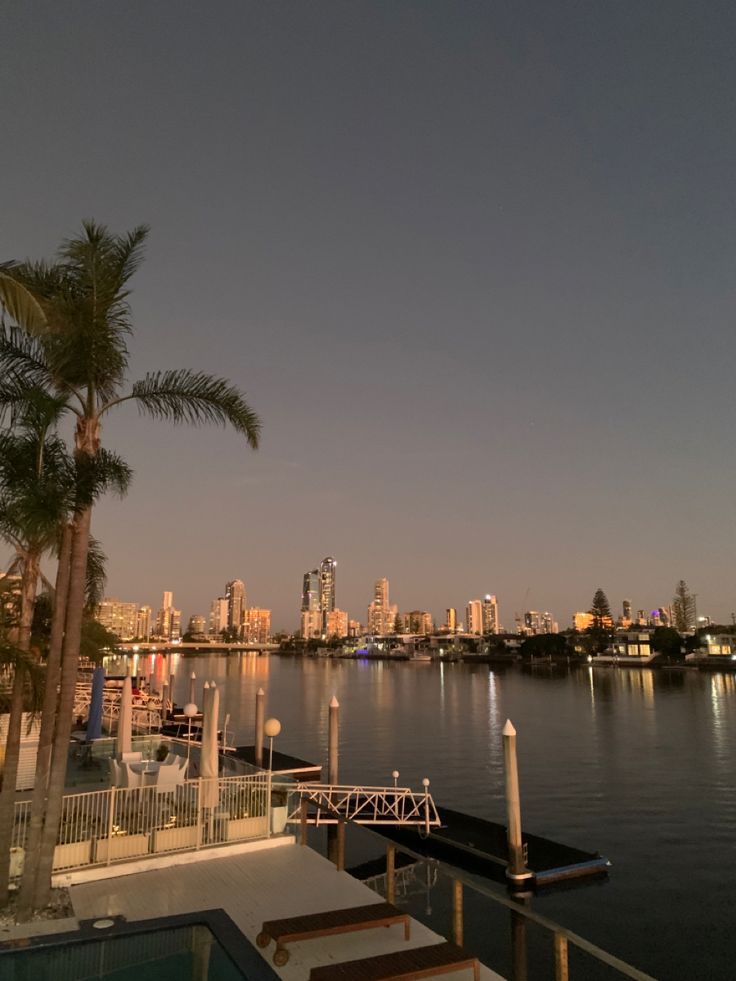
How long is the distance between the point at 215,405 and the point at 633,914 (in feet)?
54.5

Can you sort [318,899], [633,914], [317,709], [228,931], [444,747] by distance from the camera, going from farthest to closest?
[317,709]
[444,747]
[633,914]
[318,899]
[228,931]

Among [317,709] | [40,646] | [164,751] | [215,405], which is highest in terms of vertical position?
[215,405]

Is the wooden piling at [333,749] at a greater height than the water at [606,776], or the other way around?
the wooden piling at [333,749]

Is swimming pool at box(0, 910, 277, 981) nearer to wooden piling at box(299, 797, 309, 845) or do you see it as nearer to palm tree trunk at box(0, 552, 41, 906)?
palm tree trunk at box(0, 552, 41, 906)

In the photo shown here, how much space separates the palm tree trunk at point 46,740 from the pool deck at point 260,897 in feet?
2.35

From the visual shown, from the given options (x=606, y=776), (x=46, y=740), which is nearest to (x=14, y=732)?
(x=46, y=740)

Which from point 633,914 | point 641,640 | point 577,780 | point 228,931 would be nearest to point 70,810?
point 228,931

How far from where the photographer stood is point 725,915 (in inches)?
690

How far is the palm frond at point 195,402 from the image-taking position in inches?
433

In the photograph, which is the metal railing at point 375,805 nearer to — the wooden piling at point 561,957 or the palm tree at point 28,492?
the palm tree at point 28,492

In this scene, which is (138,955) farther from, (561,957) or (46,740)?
(46,740)

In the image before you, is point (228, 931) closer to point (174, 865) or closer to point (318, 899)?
point (318, 899)

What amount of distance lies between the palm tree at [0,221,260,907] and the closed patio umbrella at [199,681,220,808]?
9.96ft

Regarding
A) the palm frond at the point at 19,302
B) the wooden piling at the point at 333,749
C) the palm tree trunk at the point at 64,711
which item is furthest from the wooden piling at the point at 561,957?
the wooden piling at the point at 333,749
